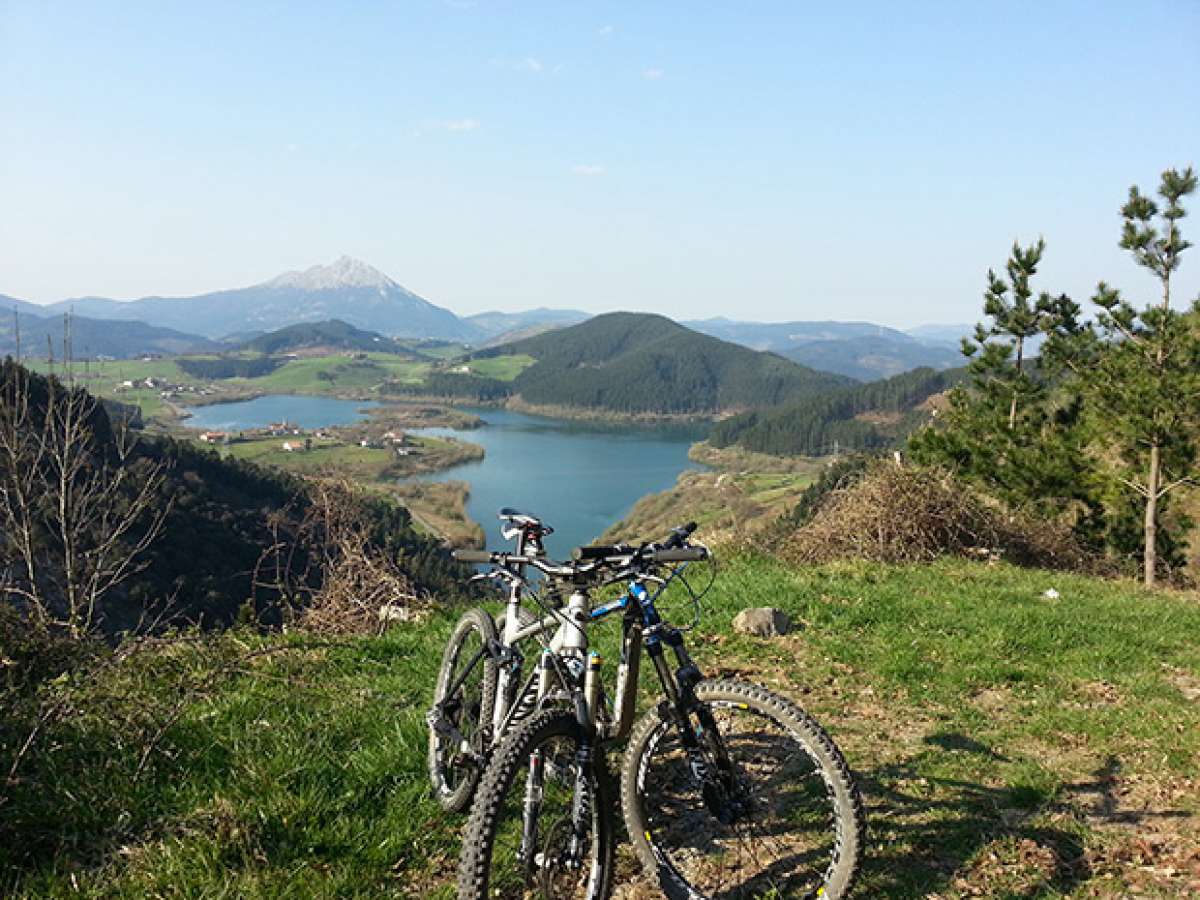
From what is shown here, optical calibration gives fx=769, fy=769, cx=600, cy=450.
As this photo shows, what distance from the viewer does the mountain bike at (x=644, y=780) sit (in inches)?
139

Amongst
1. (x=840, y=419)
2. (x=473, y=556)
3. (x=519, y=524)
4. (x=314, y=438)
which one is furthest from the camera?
(x=840, y=419)

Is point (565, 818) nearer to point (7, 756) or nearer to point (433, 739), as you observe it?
point (433, 739)

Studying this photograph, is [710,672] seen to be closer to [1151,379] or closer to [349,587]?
[349,587]

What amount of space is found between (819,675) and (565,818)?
157 inches

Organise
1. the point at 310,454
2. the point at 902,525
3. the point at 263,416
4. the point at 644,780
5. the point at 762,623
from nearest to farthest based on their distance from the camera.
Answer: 1. the point at 644,780
2. the point at 762,623
3. the point at 902,525
4. the point at 310,454
5. the point at 263,416

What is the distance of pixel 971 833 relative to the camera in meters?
4.37

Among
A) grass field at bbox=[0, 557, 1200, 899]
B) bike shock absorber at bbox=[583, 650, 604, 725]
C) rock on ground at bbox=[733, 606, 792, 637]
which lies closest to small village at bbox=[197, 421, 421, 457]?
rock on ground at bbox=[733, 606, 792, 637]

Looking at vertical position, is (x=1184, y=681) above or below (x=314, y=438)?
above

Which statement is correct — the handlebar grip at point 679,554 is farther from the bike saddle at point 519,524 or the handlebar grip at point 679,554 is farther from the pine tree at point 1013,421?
the pine tree at point 1013,421

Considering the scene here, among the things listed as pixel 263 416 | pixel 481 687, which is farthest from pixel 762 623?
pixel 263 416

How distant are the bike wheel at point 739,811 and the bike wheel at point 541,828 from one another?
13.6 inches

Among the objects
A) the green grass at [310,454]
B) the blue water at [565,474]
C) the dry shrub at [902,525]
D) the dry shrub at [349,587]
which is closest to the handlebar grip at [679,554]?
the dry shrub at [349,587]

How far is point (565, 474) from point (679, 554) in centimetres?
12757

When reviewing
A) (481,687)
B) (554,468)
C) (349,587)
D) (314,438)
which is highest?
(481,687)
